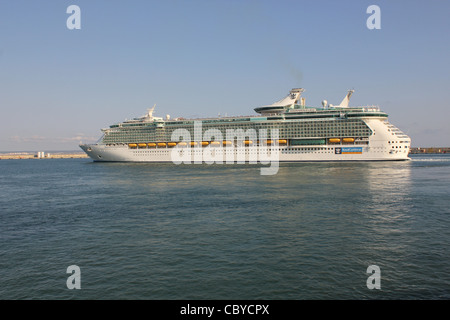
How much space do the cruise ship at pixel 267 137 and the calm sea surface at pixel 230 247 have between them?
2205 inches

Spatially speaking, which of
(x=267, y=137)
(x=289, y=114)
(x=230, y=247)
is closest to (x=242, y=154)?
(x=267, y=137)

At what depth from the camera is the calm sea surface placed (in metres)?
13.0

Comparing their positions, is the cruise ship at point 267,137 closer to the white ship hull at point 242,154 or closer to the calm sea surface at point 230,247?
the white ship hull at point 242,154

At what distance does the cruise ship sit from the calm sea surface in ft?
184

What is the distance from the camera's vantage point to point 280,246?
17.9 meters

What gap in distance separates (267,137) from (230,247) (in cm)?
8130

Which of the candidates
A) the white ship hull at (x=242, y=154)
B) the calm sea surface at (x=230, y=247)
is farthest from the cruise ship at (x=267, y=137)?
the calm sea surface at (x=230, y=247)

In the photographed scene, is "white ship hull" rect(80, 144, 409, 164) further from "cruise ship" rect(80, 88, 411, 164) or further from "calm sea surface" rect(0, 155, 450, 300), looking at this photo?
"calm sea surface" rect(0, 155, 450, 300)

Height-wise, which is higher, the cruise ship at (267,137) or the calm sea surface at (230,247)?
the cruise ship at (267,137)

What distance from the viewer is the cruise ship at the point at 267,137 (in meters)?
86.3

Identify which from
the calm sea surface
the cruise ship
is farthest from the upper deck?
the calm sea surface

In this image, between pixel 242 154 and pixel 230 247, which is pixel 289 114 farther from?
pixel 230 247
